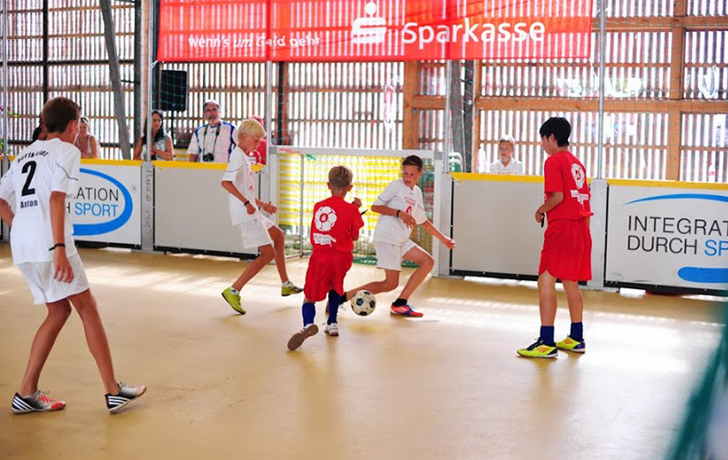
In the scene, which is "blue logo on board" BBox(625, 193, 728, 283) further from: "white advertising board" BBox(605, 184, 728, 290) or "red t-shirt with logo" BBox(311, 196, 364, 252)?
"red t-shirt with logo" BBox(311, 196, 364, 252)

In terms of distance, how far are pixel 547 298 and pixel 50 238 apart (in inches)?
130

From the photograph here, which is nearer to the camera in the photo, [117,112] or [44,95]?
[117,112]

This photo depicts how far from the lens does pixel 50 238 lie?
482cm

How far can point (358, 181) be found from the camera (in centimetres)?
1228

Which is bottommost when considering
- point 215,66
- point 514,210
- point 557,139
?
point 514,210

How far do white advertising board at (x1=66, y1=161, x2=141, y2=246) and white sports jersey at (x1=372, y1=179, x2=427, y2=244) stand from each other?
5052 millimetres

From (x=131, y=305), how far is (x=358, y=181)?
437 centimetres

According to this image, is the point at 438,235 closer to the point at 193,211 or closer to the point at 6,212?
the point at 6,212

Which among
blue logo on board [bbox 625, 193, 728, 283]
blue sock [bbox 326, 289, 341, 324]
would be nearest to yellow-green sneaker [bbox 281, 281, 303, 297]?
blue sock [bbox 326, 289, 341, 324]

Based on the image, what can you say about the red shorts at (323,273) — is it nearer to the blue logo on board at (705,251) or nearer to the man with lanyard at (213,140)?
the blue logo on board at (705,251)

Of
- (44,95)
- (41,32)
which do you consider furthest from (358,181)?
(41,32)

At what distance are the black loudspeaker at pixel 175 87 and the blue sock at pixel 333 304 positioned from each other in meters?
7.71

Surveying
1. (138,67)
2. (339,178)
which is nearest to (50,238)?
(339,178)

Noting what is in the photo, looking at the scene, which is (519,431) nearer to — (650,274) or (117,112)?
(650,274)
